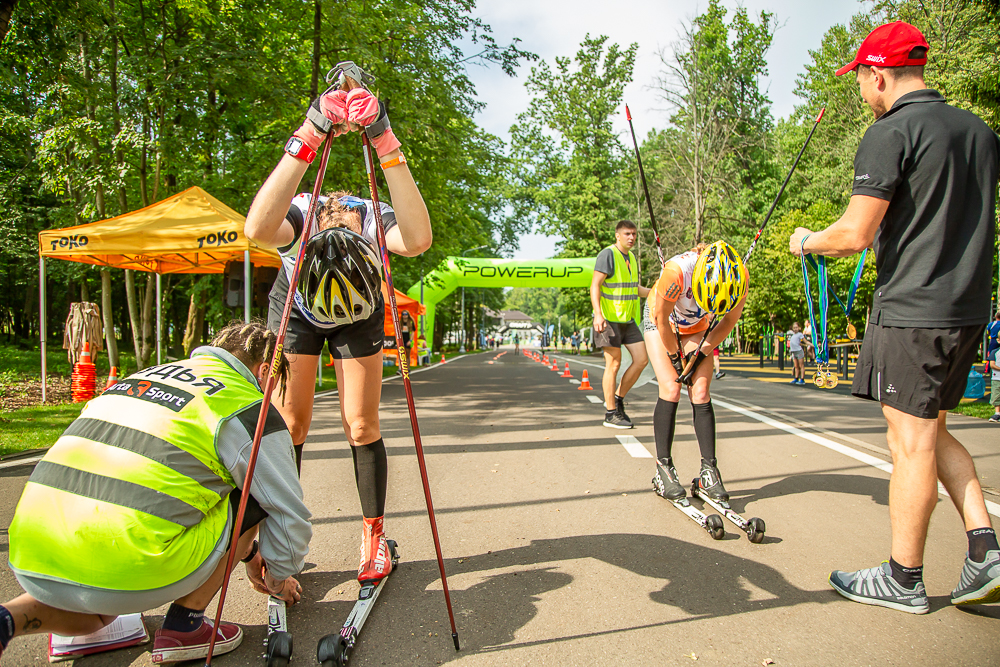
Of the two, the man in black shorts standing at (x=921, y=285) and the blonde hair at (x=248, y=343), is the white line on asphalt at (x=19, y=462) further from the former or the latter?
the man in black shorts standing at (x=921, y=285)

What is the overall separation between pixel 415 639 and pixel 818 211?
23304 mm

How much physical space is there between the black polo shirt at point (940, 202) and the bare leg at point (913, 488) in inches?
16.3

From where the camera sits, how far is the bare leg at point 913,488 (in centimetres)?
248

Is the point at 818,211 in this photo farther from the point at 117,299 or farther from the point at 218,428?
the point at 117,299

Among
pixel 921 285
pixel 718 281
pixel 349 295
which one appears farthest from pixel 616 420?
pixel 349 295

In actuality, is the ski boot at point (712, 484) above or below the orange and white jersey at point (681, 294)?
below

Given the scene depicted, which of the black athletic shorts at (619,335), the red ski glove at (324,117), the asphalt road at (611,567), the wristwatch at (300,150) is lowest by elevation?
the asphalt road at (611,567)

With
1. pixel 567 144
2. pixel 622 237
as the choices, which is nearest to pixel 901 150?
pixel 622 237

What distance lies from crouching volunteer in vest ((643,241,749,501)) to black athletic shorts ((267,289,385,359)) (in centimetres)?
186

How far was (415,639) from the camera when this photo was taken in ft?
7.60

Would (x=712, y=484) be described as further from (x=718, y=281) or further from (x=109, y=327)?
(x=109, y=327)

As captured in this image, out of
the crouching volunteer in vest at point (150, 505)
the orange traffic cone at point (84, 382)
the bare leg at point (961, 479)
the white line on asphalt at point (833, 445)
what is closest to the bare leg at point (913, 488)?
the bare leg at point (961, 479)

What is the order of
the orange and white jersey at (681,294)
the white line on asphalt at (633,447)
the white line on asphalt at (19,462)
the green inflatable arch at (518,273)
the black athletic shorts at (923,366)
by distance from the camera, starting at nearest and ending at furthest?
the black athletic shorts at (923,366) → the orange and white jersey at (681,294) → the white line on asphalt at (19,462) → the white line on asphalt at (633,447) → the green inflatable arch at (518,273)

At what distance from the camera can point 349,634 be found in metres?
2.24
